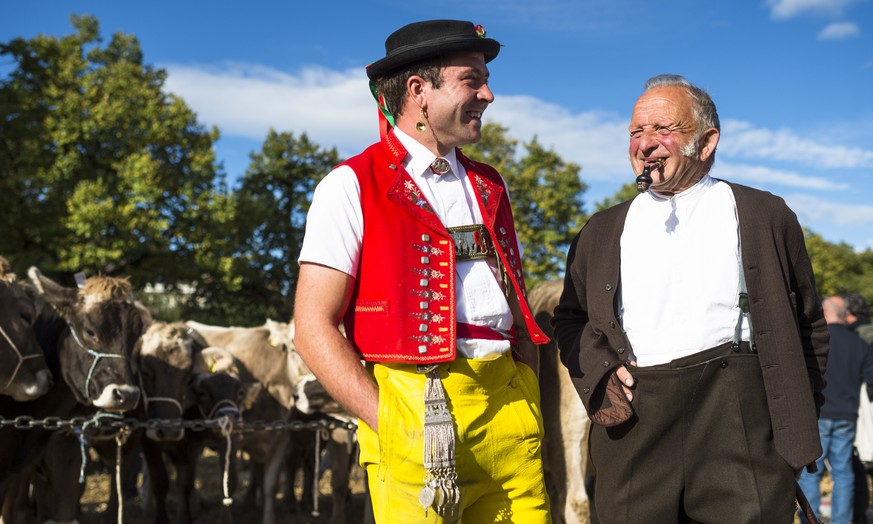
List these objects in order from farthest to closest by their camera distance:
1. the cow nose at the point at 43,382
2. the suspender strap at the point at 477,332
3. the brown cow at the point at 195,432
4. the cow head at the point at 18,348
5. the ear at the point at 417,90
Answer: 1. the brown cow at the point at 195,432
2. the cow nose at the point at 43,382
3. the cow head at the point at 18,348
4. the ear at the point at 417,90
5. the suspender strap at the point at 477,332

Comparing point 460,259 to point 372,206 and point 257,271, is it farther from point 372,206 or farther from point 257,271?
point 257,271

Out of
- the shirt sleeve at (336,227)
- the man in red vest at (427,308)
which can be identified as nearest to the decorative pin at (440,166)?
the man in red vest at (427,308)

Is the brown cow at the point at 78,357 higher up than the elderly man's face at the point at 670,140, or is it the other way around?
the elderly man's face at the point at 670,140

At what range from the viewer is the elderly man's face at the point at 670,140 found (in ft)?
9.78

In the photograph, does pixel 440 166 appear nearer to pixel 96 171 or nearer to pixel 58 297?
pixel 58 297

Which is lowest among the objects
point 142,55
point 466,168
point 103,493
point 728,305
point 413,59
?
point 103,493

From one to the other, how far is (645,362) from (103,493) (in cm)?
1076

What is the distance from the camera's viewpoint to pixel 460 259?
106 inches

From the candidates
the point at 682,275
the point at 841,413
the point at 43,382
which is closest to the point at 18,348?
the point at 43,382

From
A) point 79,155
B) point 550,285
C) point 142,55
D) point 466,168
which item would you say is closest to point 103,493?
point 550,285

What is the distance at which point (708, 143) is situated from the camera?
3.03 meters

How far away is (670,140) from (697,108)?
0.50 ft

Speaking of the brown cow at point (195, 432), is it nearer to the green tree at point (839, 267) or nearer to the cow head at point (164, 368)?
the cow head at point (164, 368)

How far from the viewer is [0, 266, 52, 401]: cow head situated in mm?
5930
